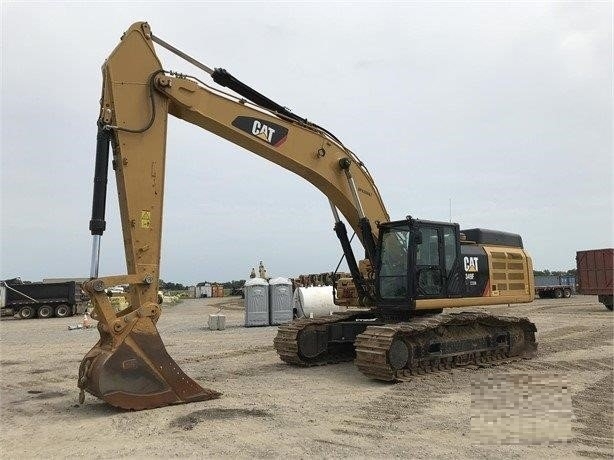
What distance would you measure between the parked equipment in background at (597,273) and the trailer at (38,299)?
95.6 ft

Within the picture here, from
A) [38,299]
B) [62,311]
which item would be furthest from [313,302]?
[38,299]

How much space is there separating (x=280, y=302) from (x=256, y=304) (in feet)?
3.25

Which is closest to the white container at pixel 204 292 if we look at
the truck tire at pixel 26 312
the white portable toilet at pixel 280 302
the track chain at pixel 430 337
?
the truck tire at pixel 26 312

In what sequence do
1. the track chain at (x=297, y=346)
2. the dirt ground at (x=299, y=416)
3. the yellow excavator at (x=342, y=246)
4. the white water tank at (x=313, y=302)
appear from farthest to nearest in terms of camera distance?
1. the white water tank at (x=313, y=302)
2. the track chain at (x=297, y=346)
3. the yellow excavator at (x=342, y=246)
4. the dirt ground at (x=299, y=416)

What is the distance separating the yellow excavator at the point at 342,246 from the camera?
23.9 ft

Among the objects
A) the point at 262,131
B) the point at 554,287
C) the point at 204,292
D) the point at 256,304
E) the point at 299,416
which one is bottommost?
the point at 299,416

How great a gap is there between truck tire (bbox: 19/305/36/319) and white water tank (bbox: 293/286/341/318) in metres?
19.5

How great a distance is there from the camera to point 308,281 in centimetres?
2698

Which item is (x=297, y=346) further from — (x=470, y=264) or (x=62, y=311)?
(x=62, y=311)

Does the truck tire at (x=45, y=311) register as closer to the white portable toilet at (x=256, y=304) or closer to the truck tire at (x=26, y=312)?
the truck tire at (x=26, y=312)

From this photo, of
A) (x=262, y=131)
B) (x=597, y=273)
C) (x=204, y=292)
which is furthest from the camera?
(x=204, y=292)

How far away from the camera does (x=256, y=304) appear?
21125mm

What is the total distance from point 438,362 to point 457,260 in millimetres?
1969

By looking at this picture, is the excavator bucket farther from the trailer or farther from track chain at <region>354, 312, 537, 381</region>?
the trailer
